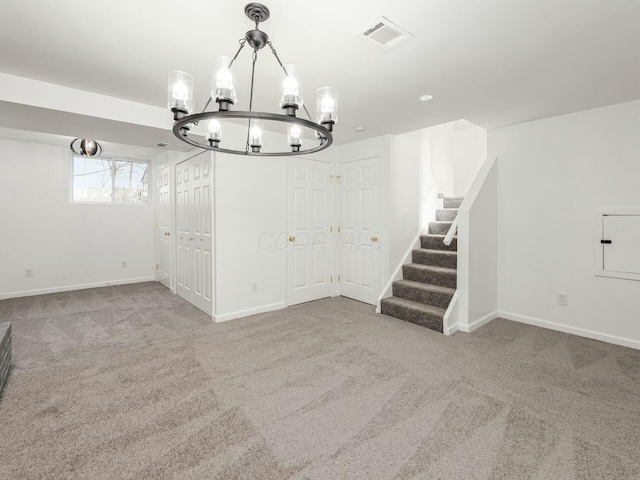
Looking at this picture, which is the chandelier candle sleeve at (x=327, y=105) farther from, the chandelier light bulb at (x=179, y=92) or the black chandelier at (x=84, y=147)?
the black chandelier at (x=84, y=147)

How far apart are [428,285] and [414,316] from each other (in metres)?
0.56

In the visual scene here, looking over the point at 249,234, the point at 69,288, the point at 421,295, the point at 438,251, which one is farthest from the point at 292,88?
the point at 69,288

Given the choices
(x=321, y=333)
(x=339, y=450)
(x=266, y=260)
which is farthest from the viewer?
(x=266, y=260)

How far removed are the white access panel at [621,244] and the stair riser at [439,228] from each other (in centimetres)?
174

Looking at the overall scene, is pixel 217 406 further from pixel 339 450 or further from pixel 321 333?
pixel 321 333

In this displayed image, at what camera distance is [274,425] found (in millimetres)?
1844

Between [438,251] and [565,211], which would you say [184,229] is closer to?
[438,251]

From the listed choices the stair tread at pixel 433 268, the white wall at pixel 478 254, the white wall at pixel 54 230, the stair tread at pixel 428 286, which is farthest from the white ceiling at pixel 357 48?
the white wall at pixel 54 230

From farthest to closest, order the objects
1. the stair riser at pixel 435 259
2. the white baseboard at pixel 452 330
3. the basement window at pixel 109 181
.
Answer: the basement window at pixel 109 181 < the stair riser at pixel 435 259 < the white baseboard at pixel 452 330

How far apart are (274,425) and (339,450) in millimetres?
425

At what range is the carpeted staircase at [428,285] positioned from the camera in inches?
139

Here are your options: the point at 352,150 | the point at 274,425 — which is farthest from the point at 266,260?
the point at 274,425

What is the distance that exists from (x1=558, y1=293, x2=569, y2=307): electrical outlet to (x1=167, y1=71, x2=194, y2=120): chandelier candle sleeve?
4035mm

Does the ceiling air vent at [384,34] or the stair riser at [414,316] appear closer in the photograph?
the ceiling air vent at [384,34]
